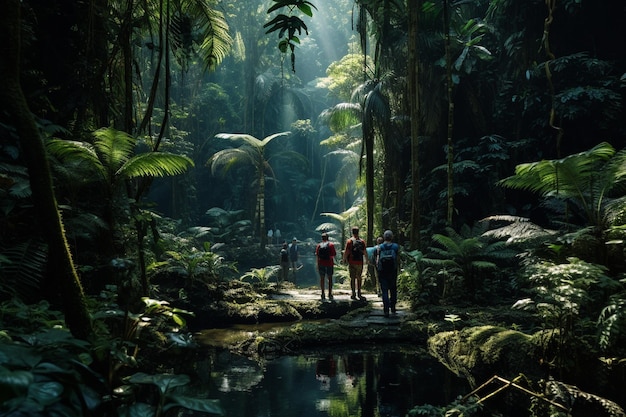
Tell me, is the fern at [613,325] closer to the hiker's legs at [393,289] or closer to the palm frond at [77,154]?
the hiker's legs at [393,289]

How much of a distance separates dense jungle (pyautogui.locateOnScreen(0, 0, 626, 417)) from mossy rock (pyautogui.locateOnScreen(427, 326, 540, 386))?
0.07 feet

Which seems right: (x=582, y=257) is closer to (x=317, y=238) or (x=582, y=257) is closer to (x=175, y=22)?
(x=175, y=22)

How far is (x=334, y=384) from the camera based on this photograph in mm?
4973

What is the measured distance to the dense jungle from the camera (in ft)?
8.37

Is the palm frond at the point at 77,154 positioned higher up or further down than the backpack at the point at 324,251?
higher up

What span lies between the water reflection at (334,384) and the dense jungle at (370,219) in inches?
8.9

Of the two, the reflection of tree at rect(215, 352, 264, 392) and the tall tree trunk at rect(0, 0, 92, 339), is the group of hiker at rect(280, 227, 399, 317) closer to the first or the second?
the reflection of tree at rect(215, 352, 264, 392)

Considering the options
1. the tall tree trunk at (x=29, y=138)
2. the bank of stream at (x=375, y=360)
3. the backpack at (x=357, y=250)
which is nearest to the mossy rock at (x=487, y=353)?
the bank of stream at (x=375, y=360)

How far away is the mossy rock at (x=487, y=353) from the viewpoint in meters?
4.37

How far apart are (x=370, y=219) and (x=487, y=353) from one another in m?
6.96

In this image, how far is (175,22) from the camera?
742cm

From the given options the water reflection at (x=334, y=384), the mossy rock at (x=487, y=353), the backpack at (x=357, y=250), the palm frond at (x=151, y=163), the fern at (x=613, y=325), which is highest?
the palm frond at (x=151, y=163)

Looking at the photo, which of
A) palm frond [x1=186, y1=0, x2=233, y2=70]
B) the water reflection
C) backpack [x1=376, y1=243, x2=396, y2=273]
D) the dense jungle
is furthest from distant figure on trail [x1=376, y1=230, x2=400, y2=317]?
palm frond [x1=186, y1=0, x2=233, y2=70]

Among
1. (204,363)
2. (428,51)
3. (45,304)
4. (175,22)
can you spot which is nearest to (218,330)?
(204,363)
